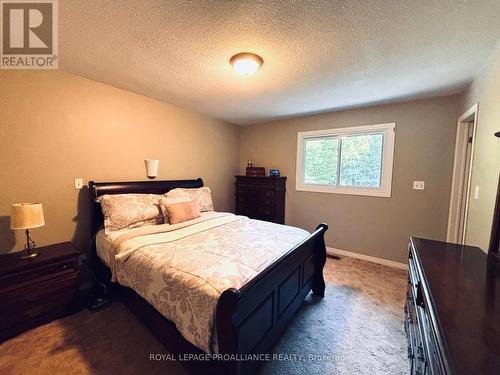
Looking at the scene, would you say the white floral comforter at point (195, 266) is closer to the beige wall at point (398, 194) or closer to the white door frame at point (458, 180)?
the beige wall at point (398, 194)

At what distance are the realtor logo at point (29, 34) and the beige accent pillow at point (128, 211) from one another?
139cm

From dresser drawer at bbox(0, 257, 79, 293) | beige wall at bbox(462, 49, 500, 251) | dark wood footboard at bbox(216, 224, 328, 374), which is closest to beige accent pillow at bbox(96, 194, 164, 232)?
dresser drawer at bbox(0, 257, 79, 293)

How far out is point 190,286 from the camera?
1.30 metres

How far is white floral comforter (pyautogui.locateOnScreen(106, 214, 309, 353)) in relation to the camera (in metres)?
1.24

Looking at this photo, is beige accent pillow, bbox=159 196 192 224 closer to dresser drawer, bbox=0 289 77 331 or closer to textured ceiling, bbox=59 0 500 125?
dresser drawer, bbox=0 289 77 331

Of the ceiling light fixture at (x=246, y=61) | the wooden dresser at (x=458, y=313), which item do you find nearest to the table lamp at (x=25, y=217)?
the ceiling light fixture at (x=246, y=61)

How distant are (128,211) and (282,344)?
6.52 feet

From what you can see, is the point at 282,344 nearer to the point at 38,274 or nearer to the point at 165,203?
the point at 165,203

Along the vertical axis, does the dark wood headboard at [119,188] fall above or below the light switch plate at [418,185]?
below

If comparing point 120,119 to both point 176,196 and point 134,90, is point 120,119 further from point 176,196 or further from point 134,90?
point 176,196

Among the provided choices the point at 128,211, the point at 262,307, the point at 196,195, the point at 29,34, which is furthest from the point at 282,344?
the point at 29,34

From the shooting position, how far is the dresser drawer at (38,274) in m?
1.68

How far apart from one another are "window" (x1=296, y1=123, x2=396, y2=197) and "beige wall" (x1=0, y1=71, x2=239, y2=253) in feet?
7.52

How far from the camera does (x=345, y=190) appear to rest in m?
3.49
